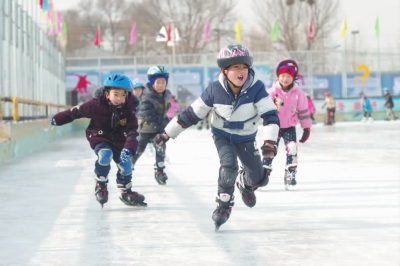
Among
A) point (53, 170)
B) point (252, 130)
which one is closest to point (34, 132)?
point (53, 170)

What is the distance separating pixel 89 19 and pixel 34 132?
2295 inches

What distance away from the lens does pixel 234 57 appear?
524cm

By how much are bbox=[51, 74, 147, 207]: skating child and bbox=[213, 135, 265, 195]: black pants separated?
121cm

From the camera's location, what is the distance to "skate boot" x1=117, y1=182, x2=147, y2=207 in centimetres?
669

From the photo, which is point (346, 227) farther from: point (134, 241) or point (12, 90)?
point (12, 90)

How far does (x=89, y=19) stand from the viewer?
72938mm

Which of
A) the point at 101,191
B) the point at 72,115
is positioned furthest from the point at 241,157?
the point at 72,115

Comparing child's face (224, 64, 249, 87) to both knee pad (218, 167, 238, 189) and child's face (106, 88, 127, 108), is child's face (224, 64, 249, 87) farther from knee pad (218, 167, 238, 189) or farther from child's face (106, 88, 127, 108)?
child's face (106, 88, 127, 108)

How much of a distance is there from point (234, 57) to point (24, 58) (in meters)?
12.9

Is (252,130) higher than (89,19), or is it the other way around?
(89,19)

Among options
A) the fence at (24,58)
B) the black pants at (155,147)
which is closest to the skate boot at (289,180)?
the black pants at (155,147)

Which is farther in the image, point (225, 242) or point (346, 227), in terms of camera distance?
point (346, 227)

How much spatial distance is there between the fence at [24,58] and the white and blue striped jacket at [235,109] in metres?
8.18

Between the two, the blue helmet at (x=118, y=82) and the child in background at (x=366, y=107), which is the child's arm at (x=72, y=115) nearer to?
the blue helmet at (x=118, y=82)
